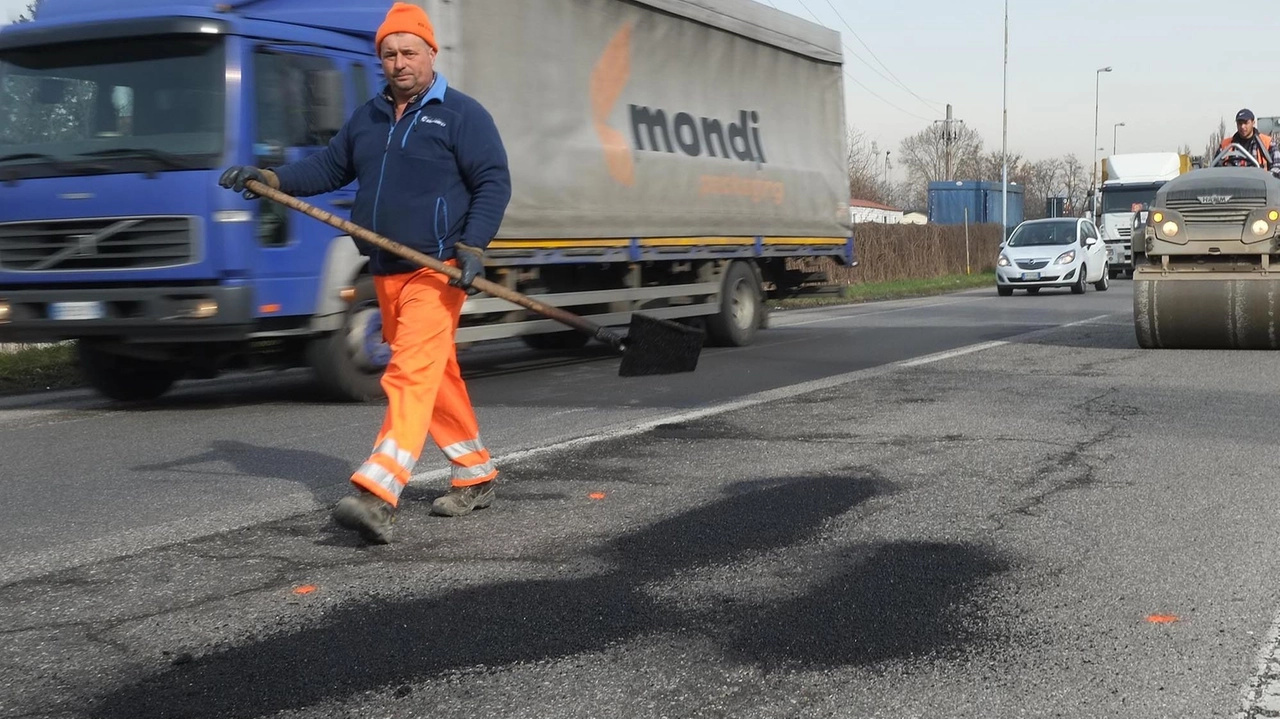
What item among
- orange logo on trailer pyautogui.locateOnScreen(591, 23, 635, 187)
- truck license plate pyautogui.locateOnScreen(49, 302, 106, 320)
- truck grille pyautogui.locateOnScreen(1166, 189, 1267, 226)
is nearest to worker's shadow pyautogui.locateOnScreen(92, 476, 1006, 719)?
truck license plate pyautogui.locateOnScreen(49, 302, 106, 320)

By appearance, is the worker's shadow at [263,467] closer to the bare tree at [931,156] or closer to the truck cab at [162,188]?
the truck cab at [162,188]

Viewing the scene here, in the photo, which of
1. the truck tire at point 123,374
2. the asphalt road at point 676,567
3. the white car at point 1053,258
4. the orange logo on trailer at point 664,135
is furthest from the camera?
the white car at point 1053,258

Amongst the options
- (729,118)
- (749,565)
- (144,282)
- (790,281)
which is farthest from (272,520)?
(790,281)

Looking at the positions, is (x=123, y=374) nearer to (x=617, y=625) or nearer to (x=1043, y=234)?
(x=617, y=625)

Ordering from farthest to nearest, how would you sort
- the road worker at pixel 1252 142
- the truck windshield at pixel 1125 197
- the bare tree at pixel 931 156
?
1. the bare tree at pixel 931 156
2. the truck windshield at pixel 1125 197
3. the road worker at pixel 1252 142

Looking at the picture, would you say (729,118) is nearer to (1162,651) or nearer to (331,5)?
(331,5)

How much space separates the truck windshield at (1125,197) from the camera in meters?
33.2

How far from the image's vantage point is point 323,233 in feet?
33.0

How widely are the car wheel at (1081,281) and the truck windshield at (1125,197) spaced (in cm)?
500

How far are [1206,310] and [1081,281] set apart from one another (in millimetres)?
16004

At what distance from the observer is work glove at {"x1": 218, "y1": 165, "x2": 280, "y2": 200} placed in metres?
5.61

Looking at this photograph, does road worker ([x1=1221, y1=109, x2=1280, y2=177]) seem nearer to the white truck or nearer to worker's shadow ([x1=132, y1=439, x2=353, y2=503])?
worker's shadow ([x1=132, y1=439, x2=353, y2=503])

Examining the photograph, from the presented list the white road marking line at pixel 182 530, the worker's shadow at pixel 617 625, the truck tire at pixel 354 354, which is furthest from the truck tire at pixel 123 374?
the worker's shadow at pixel 617 625

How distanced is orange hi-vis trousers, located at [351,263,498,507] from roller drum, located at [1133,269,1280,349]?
911 centimetres
